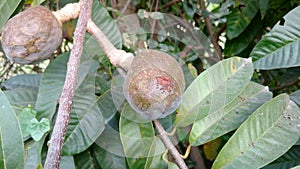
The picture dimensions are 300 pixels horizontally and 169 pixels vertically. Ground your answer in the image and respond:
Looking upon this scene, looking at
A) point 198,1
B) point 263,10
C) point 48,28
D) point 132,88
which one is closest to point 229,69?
point 132,88

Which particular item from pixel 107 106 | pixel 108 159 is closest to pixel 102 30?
pixel 107 106

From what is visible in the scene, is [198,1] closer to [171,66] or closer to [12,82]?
[12,82]

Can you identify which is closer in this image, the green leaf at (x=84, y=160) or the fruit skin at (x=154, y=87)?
the fruit skin at (x=154, y=87)

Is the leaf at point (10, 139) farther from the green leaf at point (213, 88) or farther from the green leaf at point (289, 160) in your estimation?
the green leaf at point (289, 160)

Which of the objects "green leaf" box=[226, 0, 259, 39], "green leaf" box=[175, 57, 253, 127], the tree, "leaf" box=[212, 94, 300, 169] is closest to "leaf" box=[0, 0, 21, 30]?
the tree

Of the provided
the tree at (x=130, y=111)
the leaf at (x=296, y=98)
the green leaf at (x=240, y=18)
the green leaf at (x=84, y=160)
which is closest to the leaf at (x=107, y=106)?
the tree at (x=130, y=111)

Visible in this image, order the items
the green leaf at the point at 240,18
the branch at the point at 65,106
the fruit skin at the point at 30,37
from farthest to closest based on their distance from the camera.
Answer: the green leaf at the point at 240,18
the fruit skin at the point at 30,37
the branch at the point at 65,106
